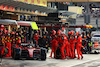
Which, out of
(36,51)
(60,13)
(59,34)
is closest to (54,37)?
(59,34)

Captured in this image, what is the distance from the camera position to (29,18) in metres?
40.1

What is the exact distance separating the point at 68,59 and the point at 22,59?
3.08 metres

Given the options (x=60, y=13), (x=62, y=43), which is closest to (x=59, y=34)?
(x=62, y=43)

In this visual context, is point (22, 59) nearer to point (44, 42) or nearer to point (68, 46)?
point (68, 46)

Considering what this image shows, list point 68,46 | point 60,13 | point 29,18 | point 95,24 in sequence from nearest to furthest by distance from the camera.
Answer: point 68,46, point 29,18, point 60,13, point 95,24

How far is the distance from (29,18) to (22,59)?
19.3 metres

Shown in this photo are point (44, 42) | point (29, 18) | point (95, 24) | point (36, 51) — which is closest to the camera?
point (36, 51)

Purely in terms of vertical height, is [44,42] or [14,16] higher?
[14,16]

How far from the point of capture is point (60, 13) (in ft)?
160

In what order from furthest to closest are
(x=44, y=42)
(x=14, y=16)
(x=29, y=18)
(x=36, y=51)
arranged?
(x=29, y=18) < (x=14, y=16) < (x=44, y=42) < (x=36, y=51)

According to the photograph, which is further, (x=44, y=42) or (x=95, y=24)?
(x=95, y=24)

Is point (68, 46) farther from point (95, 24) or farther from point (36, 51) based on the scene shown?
point (95, 24)

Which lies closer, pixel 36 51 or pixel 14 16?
pixel 36 51

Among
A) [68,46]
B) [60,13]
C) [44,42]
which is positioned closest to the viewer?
[68,46]
